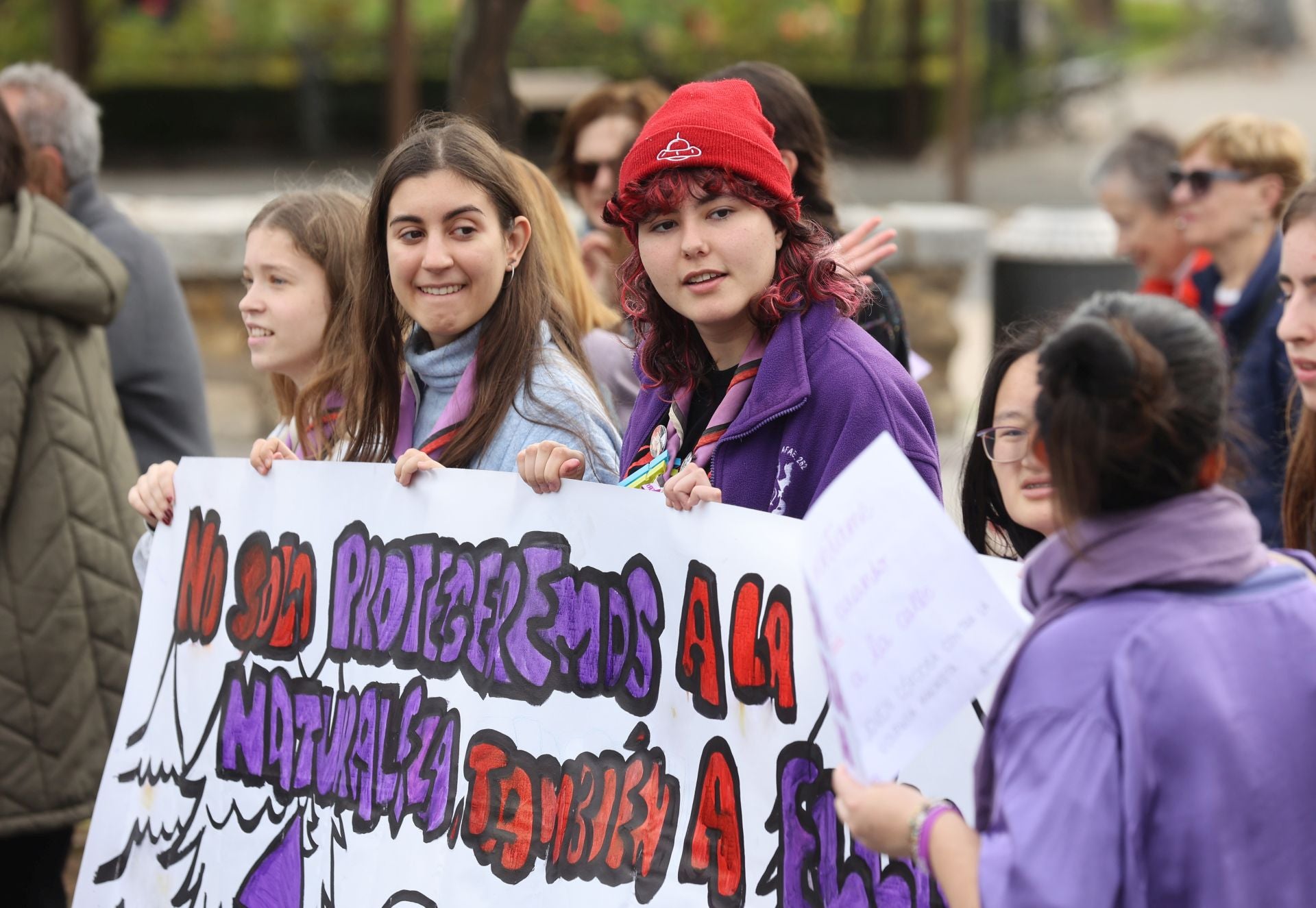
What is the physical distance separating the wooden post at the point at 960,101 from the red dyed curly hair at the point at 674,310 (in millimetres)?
10507

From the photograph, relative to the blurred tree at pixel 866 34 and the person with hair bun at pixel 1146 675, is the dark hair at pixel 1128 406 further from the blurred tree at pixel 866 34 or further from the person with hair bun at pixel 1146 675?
the blurred tree at pixel 866 34

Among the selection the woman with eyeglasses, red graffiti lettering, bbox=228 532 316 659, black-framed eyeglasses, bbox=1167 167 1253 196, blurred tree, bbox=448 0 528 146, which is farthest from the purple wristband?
blurred tree, bbox=448 0 528 146

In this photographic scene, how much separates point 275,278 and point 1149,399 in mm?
2120

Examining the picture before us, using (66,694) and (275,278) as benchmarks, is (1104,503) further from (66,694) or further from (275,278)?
(66,694)

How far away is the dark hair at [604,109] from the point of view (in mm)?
4449

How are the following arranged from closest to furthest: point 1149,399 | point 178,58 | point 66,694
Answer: point 1149,399
point 66,694
point 178,58

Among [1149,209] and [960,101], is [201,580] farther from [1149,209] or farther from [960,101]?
[960,101]

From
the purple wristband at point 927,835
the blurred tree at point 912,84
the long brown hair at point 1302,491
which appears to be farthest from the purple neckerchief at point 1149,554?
the blurred tree at point 912,84

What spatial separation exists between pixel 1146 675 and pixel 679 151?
4.02ft

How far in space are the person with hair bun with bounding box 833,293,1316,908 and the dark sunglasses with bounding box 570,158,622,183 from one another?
9.21 ft

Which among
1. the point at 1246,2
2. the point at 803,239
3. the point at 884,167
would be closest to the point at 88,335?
the point at 803,239

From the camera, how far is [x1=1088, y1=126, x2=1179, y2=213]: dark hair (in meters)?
5.20

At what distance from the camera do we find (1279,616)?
5.52 feet

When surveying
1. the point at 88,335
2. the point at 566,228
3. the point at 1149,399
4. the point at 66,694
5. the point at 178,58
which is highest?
the point at 178,58
